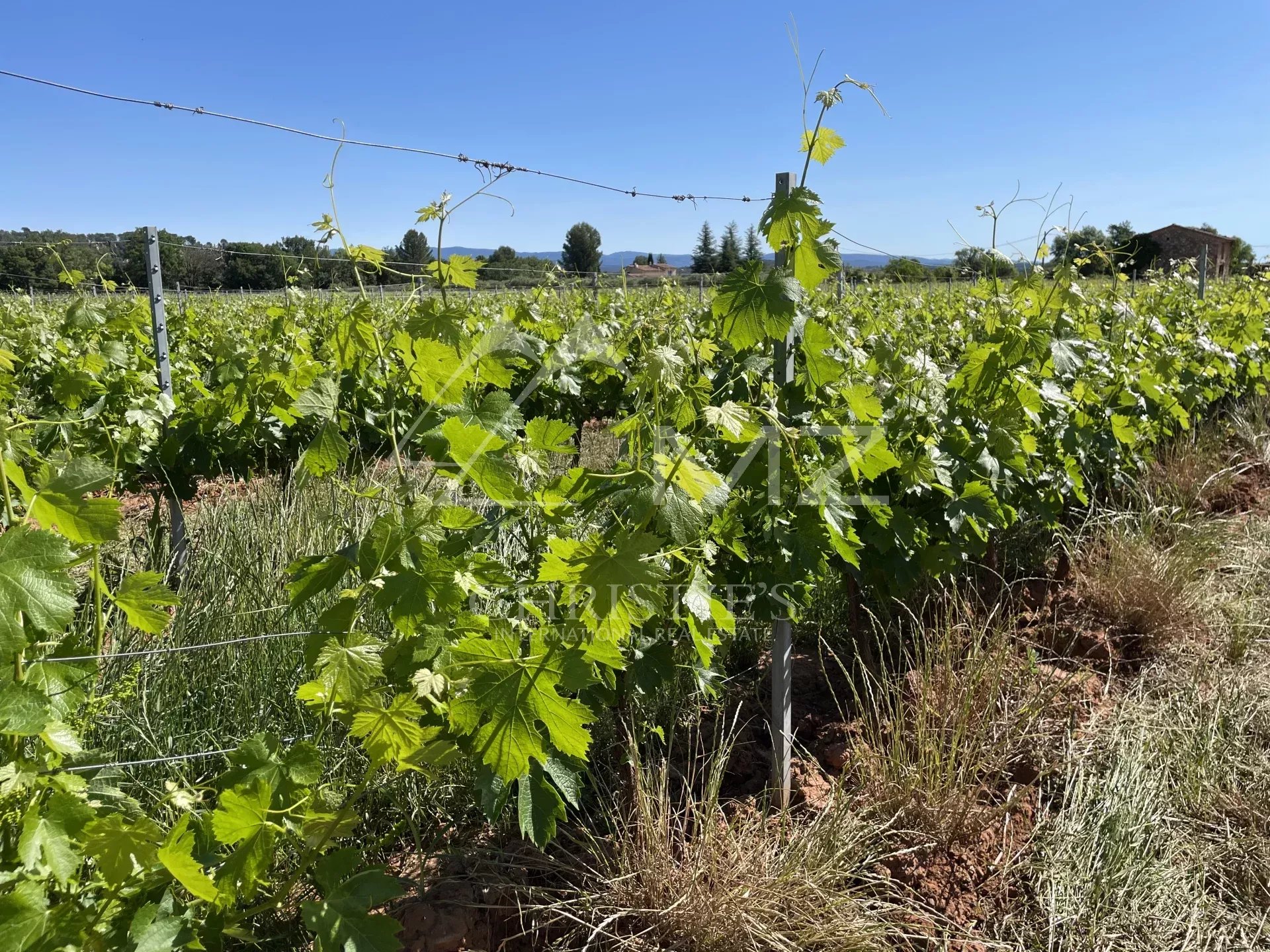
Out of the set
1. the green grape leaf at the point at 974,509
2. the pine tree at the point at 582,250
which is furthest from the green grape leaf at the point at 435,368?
the pine tree at the point at 582,250

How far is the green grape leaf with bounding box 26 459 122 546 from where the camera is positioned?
1183 mm

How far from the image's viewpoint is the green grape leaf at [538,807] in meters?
1.61

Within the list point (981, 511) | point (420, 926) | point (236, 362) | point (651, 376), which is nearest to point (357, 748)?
point (420, 926)

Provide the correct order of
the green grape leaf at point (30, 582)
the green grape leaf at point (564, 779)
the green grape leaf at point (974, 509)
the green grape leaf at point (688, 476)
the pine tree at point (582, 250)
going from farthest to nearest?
the pine tree at point (582, 250) → the green grape leaf at point (974, 509) → the green grape leaf at point (564, 779) → the green grape leaf at point (688, 476) → the green grape leaf at point (30, 582)

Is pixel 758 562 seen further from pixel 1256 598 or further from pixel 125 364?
pixel 125 364

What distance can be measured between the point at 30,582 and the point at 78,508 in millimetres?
148

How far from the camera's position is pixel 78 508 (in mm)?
1192

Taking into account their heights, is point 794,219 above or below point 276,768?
above

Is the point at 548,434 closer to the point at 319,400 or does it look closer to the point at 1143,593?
the point at 319,400

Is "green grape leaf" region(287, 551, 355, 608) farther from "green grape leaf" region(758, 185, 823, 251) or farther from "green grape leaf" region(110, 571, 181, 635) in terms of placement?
"green grape leaf" region(758, 185, 823, 251)

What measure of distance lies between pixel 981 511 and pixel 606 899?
5.54 feet

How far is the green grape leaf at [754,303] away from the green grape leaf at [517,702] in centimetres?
80

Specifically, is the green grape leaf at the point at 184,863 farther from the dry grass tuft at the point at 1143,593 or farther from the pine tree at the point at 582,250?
the pine tree at the point at 582,250

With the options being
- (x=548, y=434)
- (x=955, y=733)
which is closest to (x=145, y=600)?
(x=548, y=434)
